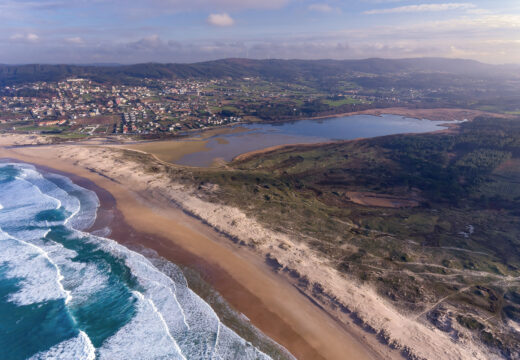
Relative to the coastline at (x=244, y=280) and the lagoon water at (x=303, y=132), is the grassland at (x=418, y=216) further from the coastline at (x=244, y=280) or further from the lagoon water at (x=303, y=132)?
the lagoon water at (x=303, y=132)

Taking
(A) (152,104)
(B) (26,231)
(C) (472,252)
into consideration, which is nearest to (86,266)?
(B) (26,231)

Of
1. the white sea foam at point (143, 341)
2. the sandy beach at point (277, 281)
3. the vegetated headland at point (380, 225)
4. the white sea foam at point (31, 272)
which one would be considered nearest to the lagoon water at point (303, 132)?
the vegetated headland at point (380, 225)

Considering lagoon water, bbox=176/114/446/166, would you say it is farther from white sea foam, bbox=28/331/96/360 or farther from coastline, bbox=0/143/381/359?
white sea foam, bbox=28/331/96/360

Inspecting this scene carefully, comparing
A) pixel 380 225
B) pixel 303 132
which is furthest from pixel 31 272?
pixel 303 132

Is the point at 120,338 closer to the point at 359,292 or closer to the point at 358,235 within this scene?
the point at 359,292

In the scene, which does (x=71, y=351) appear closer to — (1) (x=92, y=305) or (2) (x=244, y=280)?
(1) (x=92, y=305)
